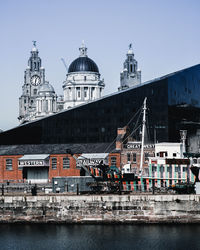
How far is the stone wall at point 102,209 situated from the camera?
201 ft

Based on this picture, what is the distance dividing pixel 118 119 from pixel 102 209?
31.3 meters

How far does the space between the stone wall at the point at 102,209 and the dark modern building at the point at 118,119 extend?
29748 millimetres

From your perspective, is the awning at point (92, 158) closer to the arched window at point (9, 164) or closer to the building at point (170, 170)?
the arched window at point (9, 164)

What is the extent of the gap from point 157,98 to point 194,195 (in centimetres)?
3192

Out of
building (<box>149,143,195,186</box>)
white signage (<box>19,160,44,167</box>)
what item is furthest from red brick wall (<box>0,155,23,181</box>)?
building (<box>149,143,195,186</box>)

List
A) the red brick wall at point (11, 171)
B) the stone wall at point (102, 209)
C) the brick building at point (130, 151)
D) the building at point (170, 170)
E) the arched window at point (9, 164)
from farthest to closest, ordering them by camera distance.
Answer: the arched window at point (9, 164) → the red brick wall at point (11, 171) → the brick building at point (130, 151) → the building at point (170, 170) → the stone wall at point (102, 209)

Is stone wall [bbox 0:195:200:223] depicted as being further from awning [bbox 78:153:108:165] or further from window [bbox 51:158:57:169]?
window [bbox 51:158:57:169]

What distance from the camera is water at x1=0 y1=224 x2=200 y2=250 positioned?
53438 millimetres

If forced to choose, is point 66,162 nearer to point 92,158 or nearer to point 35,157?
point 92,158

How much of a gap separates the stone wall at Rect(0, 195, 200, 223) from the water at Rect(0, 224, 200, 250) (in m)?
1.31

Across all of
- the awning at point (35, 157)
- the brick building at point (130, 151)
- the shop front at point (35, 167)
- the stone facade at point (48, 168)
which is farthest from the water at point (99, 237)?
the awning at point (35, 157)

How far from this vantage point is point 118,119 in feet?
301

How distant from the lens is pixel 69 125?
93688 millimetres

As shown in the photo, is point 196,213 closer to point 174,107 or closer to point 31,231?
point 31,231
